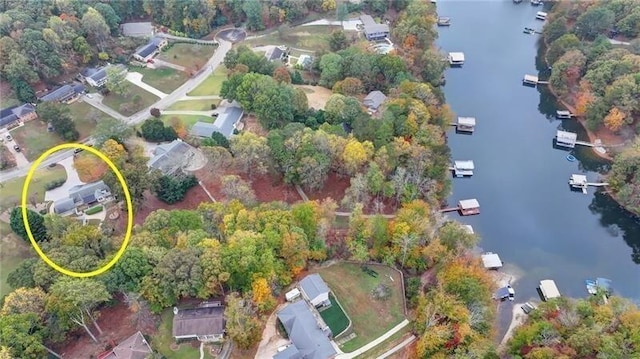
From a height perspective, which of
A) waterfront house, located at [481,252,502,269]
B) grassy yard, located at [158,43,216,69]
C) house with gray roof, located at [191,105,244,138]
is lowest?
waterfront house, located at [481,252,502,269]

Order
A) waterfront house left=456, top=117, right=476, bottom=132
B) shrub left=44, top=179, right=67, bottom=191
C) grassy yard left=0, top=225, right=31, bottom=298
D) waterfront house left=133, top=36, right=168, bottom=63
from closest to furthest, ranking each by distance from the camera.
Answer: grassy yard left=0, top=225, right=31, bottom=298
shrub left=44, top=179, right=67, bottom=191
waterfront house left=456, top=117, right=476, bottom=132
waterfront house left=133, top=36, right=168, bottom=63

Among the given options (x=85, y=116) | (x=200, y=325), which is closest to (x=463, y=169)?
(x=200, y=325)

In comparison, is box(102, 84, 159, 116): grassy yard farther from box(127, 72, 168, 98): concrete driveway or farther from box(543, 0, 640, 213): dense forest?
box(543, 0, 640, 213): dense forest

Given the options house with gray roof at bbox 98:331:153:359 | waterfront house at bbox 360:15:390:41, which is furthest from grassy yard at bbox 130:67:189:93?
house with gray roof at bbox 98:331:153:359

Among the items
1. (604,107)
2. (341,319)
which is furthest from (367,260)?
(604,107)

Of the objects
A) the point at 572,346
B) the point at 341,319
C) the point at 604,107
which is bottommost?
the point at 341,319

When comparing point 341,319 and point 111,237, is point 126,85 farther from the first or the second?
point 341,319
